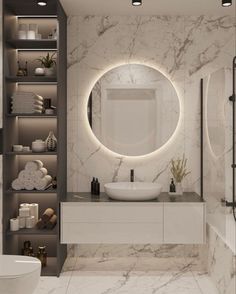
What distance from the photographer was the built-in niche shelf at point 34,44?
410cm

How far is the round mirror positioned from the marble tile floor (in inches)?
45.9

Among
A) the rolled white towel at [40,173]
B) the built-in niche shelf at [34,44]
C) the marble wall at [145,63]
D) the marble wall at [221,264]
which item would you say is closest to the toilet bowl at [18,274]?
the rolled white towel at [40,173]

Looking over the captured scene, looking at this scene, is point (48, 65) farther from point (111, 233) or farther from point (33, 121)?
point (111, 233)

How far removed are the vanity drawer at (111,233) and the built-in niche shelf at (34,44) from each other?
68.4 inches

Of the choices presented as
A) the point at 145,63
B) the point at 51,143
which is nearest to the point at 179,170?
the point at 145,63

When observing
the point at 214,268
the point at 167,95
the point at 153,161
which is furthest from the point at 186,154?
the point at 214,268

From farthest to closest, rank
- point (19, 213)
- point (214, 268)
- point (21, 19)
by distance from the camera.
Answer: point (21, 19), point (19, 213), point (214, 268)

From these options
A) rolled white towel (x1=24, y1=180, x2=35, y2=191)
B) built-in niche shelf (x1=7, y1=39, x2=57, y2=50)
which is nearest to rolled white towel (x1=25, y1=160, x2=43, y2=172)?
rolled white towel (x1=24, y1=180, x2=35, y2=191)

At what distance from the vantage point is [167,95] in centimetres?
457

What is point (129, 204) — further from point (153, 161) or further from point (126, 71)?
point (126, 71)

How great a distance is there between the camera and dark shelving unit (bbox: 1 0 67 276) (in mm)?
4016

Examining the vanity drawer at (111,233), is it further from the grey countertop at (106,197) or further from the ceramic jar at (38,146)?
the ceramic jar at (38,146)

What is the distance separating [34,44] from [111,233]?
1966 millimetres

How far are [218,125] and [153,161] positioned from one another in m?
0.96
